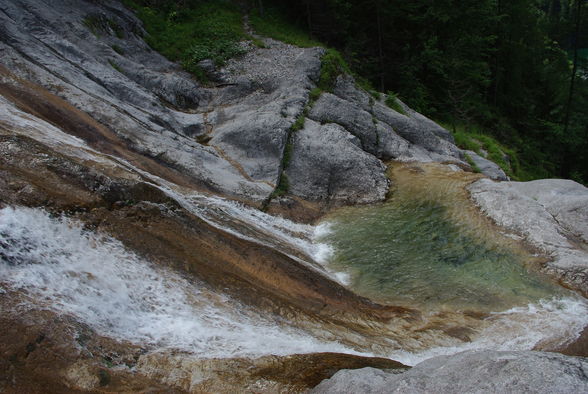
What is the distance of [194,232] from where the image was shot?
9.32 m

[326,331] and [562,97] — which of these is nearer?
[326,331]

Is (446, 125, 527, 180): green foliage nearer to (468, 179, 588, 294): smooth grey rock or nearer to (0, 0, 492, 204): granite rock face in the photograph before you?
(0, 0, 492, 204): granite rock face

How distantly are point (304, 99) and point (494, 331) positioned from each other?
12582 mm

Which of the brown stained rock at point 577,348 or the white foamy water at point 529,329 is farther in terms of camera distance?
the white foamy water at point 529,329

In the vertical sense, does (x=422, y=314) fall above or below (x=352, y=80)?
below

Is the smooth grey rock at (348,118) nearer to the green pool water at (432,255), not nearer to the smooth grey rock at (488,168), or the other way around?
the green pool water at (432,255)

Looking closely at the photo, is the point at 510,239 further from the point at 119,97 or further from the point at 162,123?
the point at 119,97

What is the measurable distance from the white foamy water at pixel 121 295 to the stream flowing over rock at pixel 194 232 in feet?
0.09

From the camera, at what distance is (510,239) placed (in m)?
12.7

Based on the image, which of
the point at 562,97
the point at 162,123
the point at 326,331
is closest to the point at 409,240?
the point at 326,331

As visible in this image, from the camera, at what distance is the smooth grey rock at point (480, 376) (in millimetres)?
4273

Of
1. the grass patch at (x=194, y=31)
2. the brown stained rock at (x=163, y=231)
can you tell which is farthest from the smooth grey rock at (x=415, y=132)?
the brown stained rock at (x=163, y=231)

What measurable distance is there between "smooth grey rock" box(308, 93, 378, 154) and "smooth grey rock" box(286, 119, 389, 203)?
3.33ft

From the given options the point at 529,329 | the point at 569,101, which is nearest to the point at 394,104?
the point at 529,329
